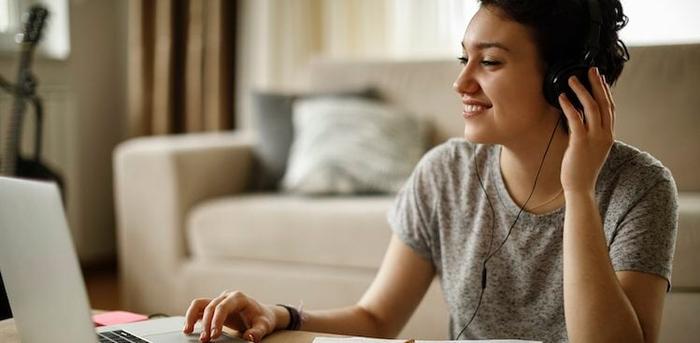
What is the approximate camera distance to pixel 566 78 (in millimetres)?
1036

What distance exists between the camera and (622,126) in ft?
5.43

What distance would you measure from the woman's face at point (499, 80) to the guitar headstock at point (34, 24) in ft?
5.84

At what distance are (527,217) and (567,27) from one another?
0.82 feet

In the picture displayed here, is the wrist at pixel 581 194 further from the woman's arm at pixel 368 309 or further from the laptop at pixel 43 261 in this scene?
the laptop at pixel 43 261

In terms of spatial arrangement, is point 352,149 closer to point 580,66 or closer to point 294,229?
point 294,229

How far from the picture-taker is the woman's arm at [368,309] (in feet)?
3.13

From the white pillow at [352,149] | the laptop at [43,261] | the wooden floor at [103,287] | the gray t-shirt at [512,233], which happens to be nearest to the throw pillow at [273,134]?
the white pillow at [352,149]

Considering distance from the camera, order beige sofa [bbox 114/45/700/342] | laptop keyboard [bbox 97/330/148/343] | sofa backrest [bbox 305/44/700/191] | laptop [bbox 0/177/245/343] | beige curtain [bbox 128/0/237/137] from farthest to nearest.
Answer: beige curtain [bbox 128/0/237/137], beige sofa [bbox 114/45/700/342], sofa backrest [bbox 305/44/700/191], laptop keyboard [bbox 97/330/148/343], laptop [bbox 0/177/245/343]

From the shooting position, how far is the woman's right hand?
0.91m

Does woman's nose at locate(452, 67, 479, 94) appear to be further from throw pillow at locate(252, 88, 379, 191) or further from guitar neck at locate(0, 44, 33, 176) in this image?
guitar neck at locate(0, 44, 33, 176)

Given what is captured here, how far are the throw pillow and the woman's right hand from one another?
1700 millimetres

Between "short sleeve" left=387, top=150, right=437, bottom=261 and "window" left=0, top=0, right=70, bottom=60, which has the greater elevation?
"window" left=0, top=0, right=70, bottom=60

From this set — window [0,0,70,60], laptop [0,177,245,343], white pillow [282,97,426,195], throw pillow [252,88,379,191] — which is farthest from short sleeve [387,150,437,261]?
window [0,0,70,60]

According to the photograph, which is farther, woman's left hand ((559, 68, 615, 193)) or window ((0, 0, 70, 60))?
window ((0, 0, 70, 60))
